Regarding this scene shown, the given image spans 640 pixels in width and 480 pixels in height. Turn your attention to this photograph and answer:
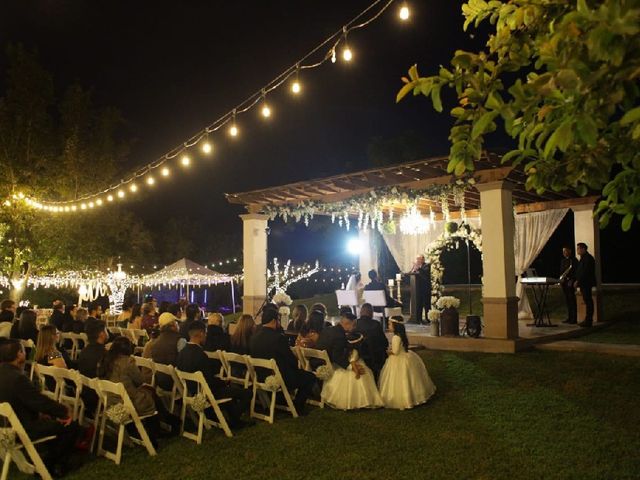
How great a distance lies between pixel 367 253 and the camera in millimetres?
16953

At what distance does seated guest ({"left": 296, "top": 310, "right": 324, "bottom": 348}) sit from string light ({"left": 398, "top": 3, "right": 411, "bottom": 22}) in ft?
13.7

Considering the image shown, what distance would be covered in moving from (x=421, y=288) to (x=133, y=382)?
9.14 m

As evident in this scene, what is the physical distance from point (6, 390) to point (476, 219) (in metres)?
13.0

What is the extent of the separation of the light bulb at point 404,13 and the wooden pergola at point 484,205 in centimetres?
315

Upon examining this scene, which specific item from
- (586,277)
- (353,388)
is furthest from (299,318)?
(586,277)

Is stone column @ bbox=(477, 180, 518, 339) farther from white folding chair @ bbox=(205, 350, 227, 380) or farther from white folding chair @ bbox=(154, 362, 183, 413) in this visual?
white folding chair @ bbox=(154, 362, 183, 413)

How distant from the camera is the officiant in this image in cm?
1338

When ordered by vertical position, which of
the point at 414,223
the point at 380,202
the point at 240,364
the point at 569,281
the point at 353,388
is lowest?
the point at 353,388

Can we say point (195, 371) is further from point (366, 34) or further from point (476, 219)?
point (476, 219)

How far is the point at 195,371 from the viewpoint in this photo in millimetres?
5844

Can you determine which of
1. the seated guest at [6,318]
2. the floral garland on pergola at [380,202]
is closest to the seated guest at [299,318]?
the floral garland on pergola at [380,202]

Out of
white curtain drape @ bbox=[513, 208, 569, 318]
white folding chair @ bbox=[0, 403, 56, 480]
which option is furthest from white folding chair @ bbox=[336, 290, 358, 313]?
white folding chair @ bbox=[0, 403, 56, 480]

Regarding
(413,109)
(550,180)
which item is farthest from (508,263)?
(413,109)

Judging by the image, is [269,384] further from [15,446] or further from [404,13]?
[404,13]
